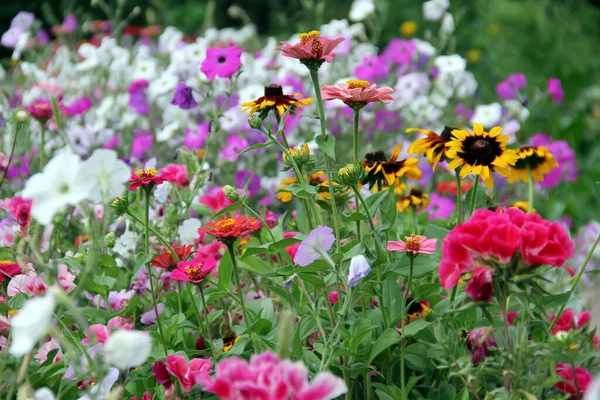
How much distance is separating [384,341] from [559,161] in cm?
184

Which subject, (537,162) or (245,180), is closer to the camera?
(537,162)

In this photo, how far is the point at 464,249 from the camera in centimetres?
86

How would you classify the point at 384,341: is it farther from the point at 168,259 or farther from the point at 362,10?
the point at 362,10

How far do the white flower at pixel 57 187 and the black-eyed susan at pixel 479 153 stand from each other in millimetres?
603

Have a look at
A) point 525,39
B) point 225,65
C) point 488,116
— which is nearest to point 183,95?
point 225,65

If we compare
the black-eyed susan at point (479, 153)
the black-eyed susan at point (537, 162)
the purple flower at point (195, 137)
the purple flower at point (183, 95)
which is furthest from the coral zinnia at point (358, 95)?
the purple flower at point (195, 137)

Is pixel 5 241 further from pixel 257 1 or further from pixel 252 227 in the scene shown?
pixel 257 1

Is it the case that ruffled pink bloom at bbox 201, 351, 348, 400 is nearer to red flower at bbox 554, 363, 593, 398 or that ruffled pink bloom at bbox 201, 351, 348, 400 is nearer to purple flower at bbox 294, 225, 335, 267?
purple flower at bbox 294, 225, 335, 267

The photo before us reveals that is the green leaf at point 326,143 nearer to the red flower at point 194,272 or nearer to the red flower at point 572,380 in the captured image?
the red flower at point 194,272

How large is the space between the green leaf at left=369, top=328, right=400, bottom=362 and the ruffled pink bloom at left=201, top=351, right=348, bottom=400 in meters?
0.40

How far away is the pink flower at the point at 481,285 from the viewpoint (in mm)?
820

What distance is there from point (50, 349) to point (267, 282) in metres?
0.47

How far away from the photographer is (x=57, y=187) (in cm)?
75

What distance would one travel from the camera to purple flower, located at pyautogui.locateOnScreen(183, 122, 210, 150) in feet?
7.25
